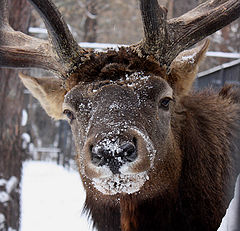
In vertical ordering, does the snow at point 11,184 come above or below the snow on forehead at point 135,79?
below

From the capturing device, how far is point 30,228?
6.93m

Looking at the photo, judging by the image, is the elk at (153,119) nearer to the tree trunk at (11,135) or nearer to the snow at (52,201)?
the snow at (52,201)

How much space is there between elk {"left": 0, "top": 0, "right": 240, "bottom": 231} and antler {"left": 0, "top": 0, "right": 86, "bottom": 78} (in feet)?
0.04

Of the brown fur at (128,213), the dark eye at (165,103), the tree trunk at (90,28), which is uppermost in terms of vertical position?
the tree trunk at (90,28)

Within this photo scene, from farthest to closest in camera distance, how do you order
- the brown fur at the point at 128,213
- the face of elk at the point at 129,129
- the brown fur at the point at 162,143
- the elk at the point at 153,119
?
the brown fur at the point at 128,213
the brown fur at the point at 162,143
the elk at the point at 153,119
the face of elk at the point at 129,129

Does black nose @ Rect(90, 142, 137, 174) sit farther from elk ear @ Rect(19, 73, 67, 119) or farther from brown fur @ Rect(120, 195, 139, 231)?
elk ear @ Rect(19, 73, 67, 119)

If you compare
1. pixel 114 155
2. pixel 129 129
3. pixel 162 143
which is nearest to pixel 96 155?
pixel 114 155

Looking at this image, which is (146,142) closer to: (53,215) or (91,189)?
(91,189)

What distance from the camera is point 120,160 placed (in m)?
2.64

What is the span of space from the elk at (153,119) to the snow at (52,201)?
1.61 meters

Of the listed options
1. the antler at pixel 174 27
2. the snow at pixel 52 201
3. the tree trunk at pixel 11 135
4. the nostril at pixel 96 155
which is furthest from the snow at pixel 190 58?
the tree trunk at pixel 11 135

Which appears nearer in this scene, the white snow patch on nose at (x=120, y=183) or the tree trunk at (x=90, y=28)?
the white snow patch on nose at (x=120, y=183)

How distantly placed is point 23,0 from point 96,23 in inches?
327

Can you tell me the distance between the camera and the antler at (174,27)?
3.40 m
